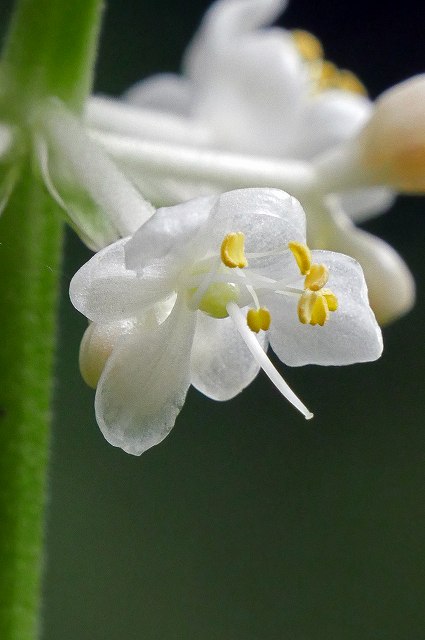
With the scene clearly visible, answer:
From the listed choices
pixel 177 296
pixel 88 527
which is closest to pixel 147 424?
pixel 177 296

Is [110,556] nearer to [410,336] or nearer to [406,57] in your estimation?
[410,336]

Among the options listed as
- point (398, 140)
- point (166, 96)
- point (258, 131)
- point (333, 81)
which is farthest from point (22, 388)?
point (333, 81)

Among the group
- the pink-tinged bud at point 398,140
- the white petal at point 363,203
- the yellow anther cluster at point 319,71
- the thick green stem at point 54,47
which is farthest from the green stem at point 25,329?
the yellow anther cluster at point 319,71

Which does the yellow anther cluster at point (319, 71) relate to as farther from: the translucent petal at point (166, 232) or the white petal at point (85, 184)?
the translucent petal at point (166, 232)

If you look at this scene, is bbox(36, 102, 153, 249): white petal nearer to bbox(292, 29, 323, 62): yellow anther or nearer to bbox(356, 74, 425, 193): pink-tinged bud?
bbox(356, 74, 425, 193): pink-tinged bud

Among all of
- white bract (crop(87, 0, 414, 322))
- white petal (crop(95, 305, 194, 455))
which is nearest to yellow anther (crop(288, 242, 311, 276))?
white petal (crop(95, 305, 194, 455))

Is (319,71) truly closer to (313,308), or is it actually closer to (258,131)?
(258,131)
